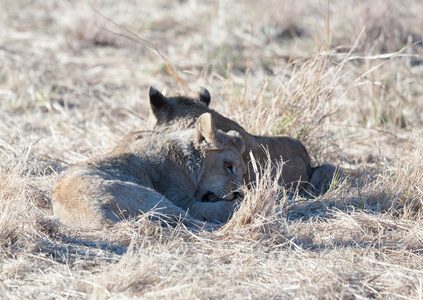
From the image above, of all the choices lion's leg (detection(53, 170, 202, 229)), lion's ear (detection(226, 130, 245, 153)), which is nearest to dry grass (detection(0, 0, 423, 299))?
lion's leg (detection(53, 170, 202, 229))

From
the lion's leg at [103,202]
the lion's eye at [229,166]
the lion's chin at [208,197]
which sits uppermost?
the lion's leg at [103,202]

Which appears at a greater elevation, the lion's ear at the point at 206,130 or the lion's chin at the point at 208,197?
the lion's ear at the point at 206,130

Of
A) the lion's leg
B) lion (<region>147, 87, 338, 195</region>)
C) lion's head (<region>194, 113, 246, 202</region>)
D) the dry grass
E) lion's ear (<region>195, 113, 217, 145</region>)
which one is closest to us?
the dry grass

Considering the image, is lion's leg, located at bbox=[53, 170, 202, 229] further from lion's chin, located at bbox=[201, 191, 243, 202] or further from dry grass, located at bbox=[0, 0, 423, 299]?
lion's chin, located at bbox=[201, 191, 243, 202]

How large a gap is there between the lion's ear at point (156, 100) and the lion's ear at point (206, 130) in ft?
2.22

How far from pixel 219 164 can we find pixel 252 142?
0.49 m

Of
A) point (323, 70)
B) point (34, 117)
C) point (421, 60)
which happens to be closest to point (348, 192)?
point (323, 70)

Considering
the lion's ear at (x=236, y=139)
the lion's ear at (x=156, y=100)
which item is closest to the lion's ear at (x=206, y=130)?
the lion's ear at (x=236, y=139)

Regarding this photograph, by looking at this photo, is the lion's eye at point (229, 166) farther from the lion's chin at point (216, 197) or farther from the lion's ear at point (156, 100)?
the lion's ear at point (156, 100)

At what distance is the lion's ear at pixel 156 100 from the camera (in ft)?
18.6

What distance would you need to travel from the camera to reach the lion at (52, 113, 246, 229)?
13.9 feet

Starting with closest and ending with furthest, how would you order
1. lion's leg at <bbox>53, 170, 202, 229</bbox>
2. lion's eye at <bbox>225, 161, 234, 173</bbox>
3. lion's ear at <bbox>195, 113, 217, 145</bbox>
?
lion's leg at <bbox>53, 170, 202, 229</bbox>, lion's ear at <bbox>195, 113, 217, 145</bbox>, lion's eye at <bbox>225, 161, 234, 173</bbox>

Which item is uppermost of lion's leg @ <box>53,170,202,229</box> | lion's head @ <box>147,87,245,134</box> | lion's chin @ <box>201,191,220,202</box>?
lion's head @ <box>147,87,245,134</box>

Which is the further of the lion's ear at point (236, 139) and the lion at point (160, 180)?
the lion's ear at point (236, 139)
